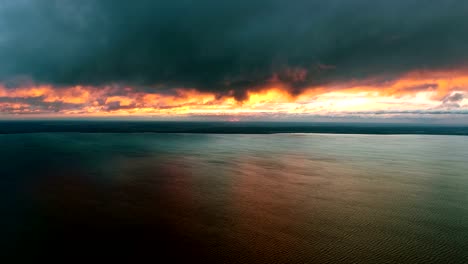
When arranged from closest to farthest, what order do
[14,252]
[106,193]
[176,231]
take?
[14,252]
[176,231]
[106,193]

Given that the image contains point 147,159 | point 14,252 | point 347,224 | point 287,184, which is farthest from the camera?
point 147,159

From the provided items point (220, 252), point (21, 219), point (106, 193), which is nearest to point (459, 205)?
point (220, 252)

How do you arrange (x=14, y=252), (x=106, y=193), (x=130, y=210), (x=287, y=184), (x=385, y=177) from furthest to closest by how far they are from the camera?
1. (x=385, y=177)
2. (x=287, y=184)
3. (x=106, y=193)
4. (x=130, y=210)
5. (x=14, y=252)

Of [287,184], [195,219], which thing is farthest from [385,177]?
[195,219]

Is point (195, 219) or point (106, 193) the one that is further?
point (106, 193)

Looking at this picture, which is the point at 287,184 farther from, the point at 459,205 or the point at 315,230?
the point at 459,205

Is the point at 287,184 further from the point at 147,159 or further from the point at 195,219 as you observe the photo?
the point at 147,159
